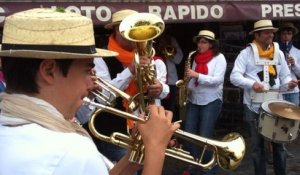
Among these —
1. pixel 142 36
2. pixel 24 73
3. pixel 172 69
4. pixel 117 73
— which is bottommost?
pixel 172 69

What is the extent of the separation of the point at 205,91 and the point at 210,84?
11 cm

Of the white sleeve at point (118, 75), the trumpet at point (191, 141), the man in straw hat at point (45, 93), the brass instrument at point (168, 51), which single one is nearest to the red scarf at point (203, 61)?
the brass instrument at point (168, 51)

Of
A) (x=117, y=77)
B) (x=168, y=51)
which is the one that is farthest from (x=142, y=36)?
(x=168, y=51)

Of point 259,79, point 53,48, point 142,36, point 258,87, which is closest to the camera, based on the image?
point 53,48

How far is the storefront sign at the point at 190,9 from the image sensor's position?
528 cm

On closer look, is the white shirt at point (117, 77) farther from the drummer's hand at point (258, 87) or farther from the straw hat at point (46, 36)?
the straw hat at point (46, 36)

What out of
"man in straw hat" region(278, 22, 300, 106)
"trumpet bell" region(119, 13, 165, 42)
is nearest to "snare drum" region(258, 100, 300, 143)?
"man in straw hat" region(278, 22, 300, 106)

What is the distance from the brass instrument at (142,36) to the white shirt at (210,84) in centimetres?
205

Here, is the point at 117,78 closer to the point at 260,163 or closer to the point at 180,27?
the point at 260,163

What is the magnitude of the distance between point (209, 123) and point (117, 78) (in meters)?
1.87

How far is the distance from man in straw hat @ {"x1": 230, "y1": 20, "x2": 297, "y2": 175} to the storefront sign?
3.20 ft

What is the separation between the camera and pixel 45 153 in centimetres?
132

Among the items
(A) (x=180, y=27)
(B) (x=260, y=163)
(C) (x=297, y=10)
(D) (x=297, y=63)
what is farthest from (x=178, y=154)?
(A) (x=180, y=27)

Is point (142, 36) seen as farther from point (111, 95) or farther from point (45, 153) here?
point (45, 153)
